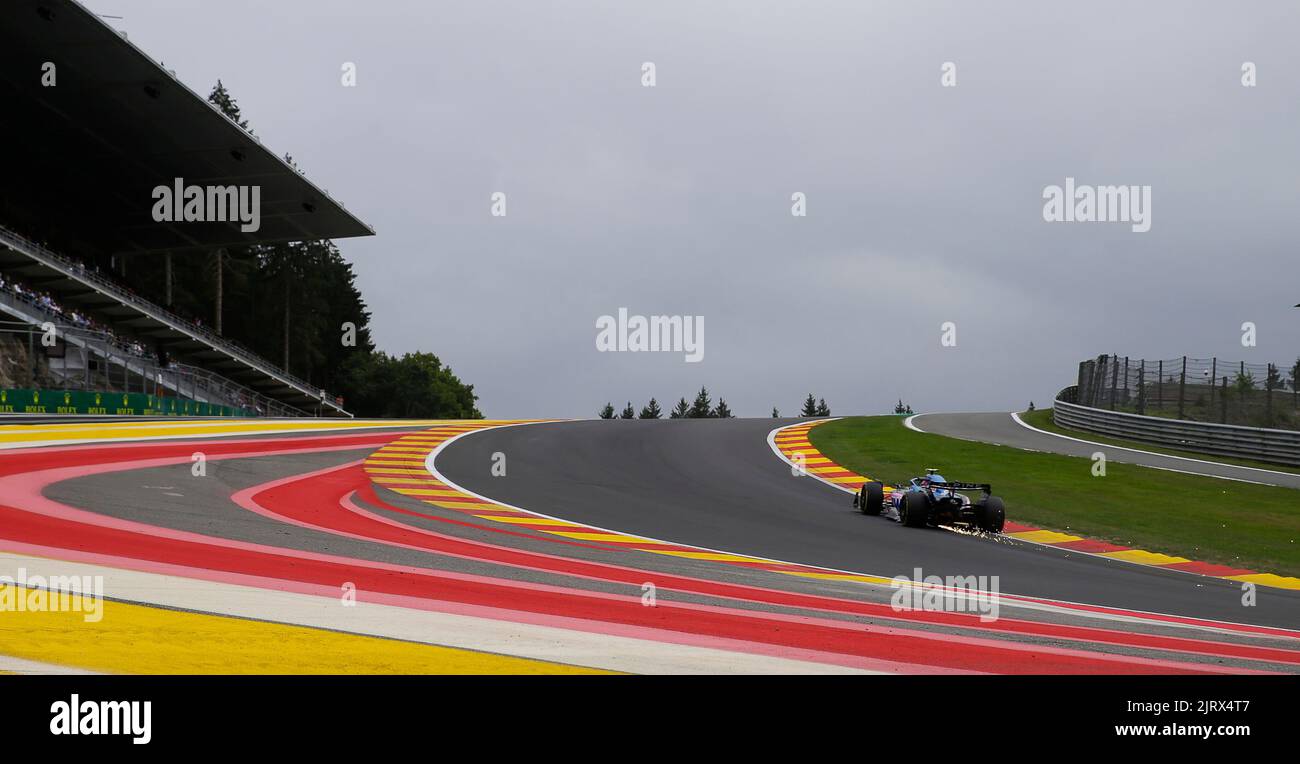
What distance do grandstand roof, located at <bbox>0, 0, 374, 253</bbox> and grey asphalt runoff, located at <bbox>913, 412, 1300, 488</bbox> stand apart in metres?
30.3

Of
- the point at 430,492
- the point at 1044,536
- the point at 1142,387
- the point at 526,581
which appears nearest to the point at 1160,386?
the point at 1142,387

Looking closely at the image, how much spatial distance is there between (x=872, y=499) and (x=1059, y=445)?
14.1m

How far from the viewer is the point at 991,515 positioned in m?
13.4

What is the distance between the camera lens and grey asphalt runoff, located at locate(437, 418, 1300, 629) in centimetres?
972

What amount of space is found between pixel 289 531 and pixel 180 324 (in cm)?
4297

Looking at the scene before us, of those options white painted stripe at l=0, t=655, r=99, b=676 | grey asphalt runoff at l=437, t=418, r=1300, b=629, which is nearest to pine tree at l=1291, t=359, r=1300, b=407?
grey asphalt runoff at l=437, t=418, r=1300, b=629

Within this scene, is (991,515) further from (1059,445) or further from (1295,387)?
(1295,387)

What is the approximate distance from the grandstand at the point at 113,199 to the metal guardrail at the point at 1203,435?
100 feet

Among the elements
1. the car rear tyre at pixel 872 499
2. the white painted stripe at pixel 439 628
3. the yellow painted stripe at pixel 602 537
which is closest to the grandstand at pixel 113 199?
the yellow painted stripe at pixel 602 537

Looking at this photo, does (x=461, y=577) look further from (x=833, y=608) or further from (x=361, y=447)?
(x=361, y=447)

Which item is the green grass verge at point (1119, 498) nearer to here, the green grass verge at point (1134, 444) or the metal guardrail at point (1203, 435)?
the green grass verge at point (1134, 444)
